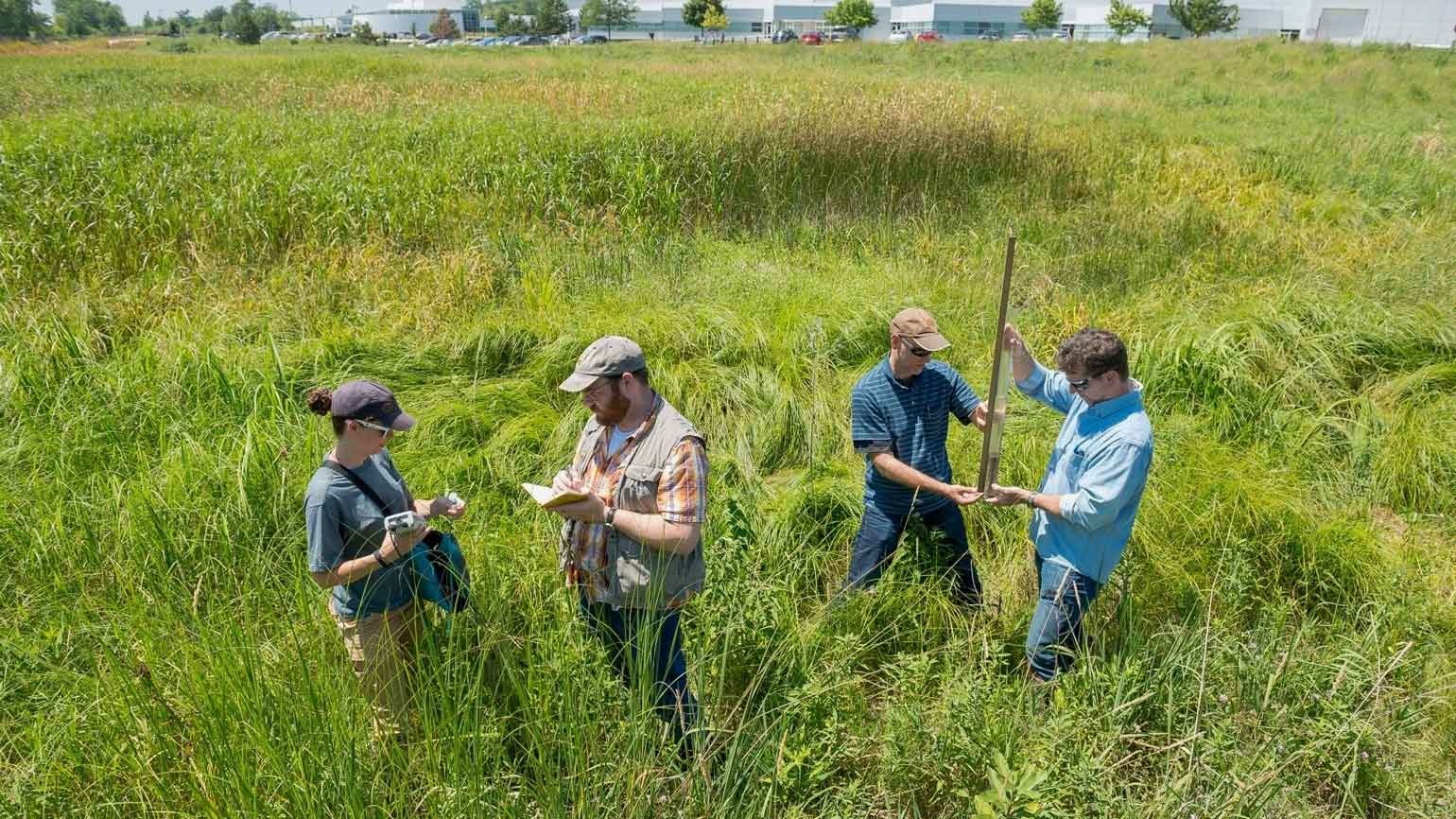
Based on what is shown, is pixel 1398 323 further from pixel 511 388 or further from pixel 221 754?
pixel 221 754

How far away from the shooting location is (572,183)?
8.55 m

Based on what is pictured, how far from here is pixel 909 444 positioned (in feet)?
10.6

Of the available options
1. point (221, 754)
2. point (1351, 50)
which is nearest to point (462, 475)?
point (221, 754)

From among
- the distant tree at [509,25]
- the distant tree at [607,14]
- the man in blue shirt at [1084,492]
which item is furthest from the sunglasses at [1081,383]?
the distant tree at [607,14]

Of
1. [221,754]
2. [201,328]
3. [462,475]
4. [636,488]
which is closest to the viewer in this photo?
[221,754]

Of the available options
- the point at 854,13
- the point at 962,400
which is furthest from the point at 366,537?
the point at 854,13

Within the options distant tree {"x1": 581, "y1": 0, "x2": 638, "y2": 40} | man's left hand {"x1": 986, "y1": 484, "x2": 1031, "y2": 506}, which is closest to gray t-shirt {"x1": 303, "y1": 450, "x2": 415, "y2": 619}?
man's left hand {"x1": 986, "y1": 484, "x2": 1031, "y2": 506}

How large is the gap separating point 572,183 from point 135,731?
722 centimetres

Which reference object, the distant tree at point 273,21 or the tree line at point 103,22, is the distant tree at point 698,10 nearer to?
the tree line at point 103,22

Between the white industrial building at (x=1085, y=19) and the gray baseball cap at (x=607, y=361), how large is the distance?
195 feet

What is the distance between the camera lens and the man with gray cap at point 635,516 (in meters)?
2.44

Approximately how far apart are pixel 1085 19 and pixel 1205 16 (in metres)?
26.9

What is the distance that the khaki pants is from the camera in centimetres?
243

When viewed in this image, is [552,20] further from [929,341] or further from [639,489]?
[639,489]
